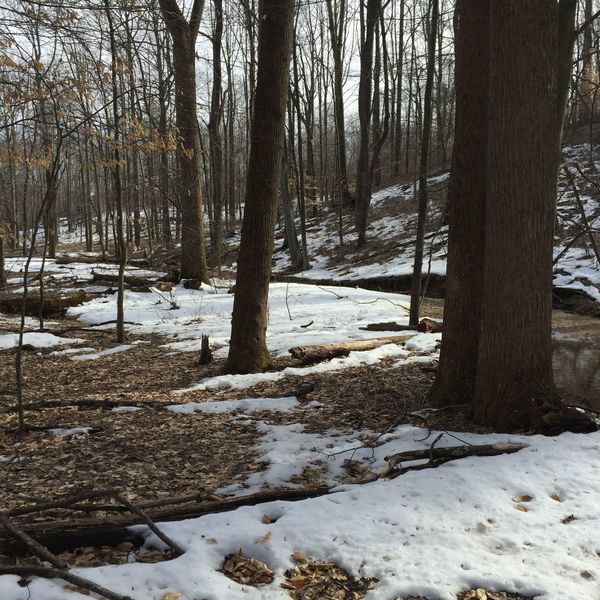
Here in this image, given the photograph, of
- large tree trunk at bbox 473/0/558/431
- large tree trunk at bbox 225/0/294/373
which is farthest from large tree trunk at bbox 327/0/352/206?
large tree trunk at bbox 473/0/558/431

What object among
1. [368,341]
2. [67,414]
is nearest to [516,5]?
[368,341]

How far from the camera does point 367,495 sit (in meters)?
3.53

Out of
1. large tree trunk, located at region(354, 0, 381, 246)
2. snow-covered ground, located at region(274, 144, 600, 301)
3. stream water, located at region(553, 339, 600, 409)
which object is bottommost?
stream water, located at region(553, 339, 600, 409)

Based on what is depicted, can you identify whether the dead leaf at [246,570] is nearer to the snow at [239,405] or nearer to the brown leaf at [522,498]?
the brown leaf at [522,498]

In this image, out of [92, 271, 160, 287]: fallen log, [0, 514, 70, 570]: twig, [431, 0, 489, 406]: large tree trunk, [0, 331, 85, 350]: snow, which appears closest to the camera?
[0, 514, 70, 570]: twig

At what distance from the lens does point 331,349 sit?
7.97 meters

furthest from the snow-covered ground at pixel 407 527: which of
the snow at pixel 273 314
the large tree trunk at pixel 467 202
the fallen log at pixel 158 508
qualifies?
the snow at pixel 273 314

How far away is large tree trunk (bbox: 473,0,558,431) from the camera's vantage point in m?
4.23

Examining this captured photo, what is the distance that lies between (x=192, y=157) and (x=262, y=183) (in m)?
6.99

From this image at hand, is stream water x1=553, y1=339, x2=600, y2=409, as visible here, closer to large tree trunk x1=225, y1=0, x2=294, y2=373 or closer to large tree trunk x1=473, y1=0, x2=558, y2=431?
large tree trunk x1=473, y1=0, x2=558, y2=431

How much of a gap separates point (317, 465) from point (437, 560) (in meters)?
1.64

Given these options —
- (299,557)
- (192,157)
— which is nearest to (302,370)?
(299,557)

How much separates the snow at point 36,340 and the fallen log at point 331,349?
4.98 m

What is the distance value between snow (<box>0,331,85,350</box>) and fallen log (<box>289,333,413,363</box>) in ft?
16.3
